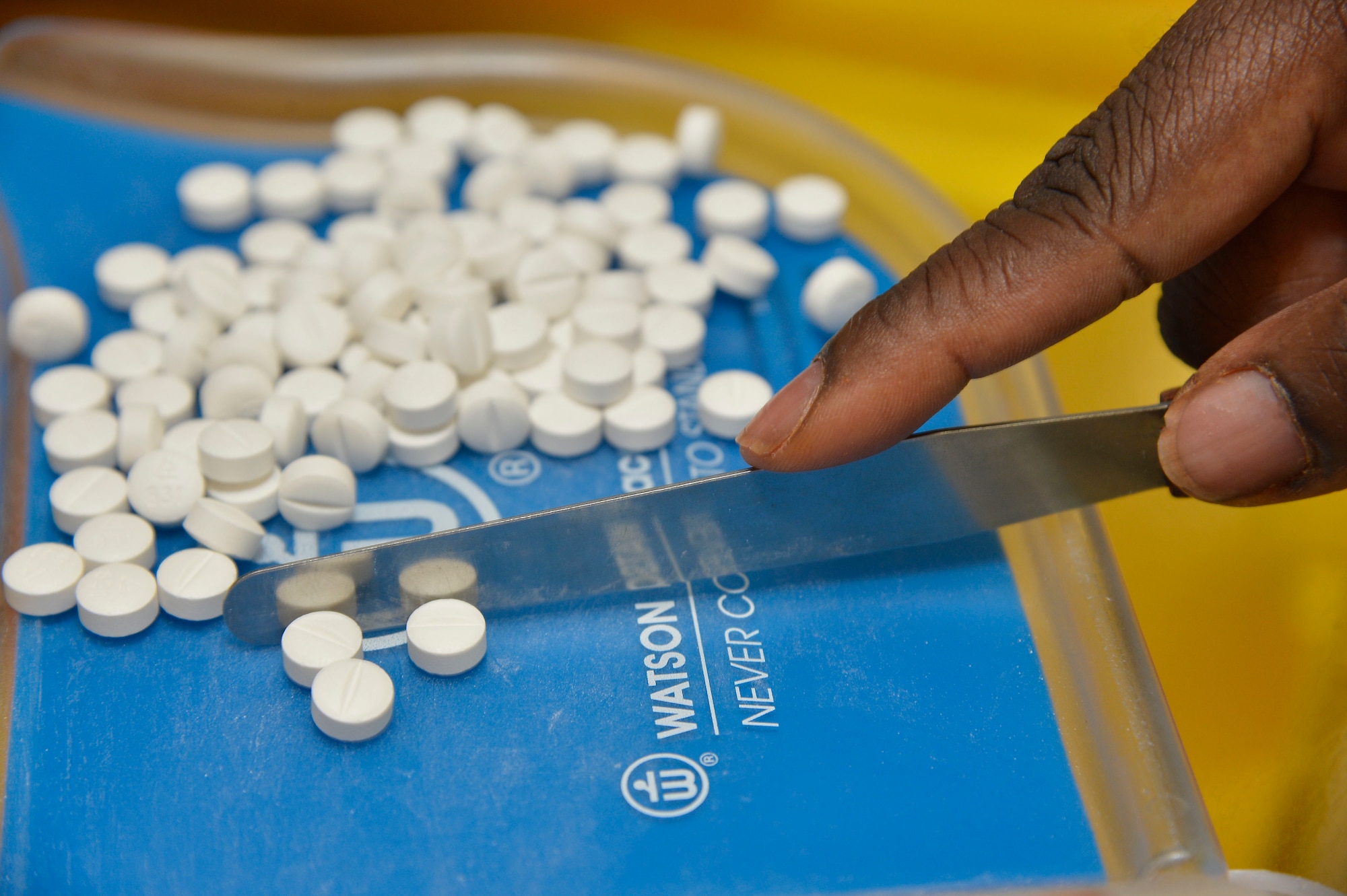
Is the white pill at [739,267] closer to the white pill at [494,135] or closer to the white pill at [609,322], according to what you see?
the white pill at [609,322]

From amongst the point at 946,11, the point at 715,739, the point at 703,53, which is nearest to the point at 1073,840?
the point at 715,739

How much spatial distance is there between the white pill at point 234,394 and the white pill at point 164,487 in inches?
3.4

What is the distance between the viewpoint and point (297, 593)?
36.3 inches

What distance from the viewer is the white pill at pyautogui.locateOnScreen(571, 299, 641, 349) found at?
4.04 feet

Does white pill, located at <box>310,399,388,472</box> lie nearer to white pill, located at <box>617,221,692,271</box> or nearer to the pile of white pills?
the pile of white pills

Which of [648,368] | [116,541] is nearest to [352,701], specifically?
[116,541]

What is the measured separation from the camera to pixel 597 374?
1152 millimetres

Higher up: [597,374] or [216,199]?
[216,199]

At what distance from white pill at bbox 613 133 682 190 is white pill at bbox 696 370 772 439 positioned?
420mm

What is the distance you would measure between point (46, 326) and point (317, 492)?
0.42m

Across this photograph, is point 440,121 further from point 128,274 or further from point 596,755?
point 596,755

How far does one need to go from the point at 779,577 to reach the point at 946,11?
1129 mm

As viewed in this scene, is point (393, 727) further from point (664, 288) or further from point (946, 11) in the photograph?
point (946, 11)

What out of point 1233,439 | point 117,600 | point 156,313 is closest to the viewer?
point 1233,439
